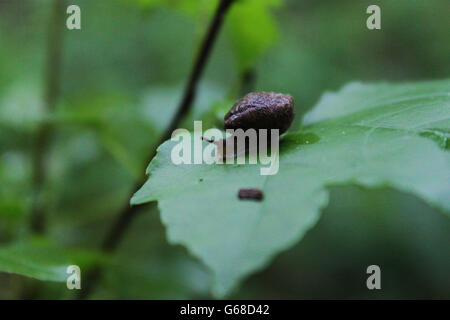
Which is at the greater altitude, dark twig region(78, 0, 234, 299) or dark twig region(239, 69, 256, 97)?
dark twig region(239, 69, 256, 97)

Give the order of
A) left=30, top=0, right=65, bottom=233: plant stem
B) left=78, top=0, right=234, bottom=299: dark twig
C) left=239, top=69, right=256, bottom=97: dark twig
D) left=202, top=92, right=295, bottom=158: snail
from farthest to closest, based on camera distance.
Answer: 1. left=30, top=0, right=65, bottom=233: plant stem
2. left=239, top=69, right=256, bottom=97: dark twig
3. left=78, top=0, right=234, bottom=299: dark twig
4. left=202, top=92, right=295, bottom=158: snail

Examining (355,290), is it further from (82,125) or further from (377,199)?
(82,125)

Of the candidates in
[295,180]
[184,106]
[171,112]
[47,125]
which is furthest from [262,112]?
[47,125]

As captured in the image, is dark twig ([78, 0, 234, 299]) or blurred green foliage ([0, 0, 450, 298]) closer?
dark twig ([78, 0, 234, 299])

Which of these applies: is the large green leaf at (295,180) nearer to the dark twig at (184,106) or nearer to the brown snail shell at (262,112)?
the brown snail shell at (262,112)

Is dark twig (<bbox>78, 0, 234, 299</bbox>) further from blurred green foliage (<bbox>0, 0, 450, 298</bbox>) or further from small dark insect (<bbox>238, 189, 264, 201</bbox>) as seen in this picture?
small dark insect (<bbox>238, 189, 264, 201</bbox>)

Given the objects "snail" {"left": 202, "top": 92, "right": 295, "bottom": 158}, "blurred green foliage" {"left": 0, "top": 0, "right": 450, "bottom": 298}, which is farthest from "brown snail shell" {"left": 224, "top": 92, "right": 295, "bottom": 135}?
"blurred green foliage" {"left": 0, "top": 0, "right": 450, "bottom": 298}

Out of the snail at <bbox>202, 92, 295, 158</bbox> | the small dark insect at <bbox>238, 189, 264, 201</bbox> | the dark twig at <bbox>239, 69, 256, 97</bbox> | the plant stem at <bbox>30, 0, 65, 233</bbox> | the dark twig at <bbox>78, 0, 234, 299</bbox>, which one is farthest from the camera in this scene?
the plant stem at <bbox>30, 0, 65, 233</bbox>
